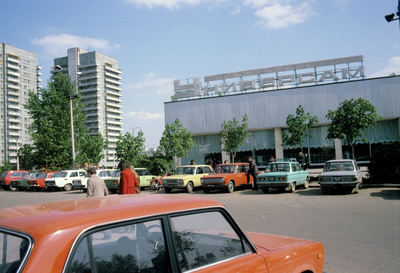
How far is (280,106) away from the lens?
40.4 metres

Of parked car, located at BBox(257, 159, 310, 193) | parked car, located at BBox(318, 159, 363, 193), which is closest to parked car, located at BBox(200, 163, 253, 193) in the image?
parked car, located at BBox(257, 159, 310, 193)

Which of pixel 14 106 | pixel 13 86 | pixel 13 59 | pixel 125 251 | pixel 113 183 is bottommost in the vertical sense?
pixel 113 183

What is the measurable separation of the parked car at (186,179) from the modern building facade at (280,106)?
Result: 20.7 m

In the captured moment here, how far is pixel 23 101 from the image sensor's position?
111m

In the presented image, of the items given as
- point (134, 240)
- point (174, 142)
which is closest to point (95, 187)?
point (134, 240)

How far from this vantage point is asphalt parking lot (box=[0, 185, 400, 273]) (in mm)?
5786

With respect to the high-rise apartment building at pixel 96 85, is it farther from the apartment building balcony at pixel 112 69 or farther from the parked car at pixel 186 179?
the parked car at pixel 186 179

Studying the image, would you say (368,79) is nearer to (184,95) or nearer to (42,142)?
(184,95)

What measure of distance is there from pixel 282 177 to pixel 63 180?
19.0 metres

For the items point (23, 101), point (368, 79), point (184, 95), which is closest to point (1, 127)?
point (23, 101)

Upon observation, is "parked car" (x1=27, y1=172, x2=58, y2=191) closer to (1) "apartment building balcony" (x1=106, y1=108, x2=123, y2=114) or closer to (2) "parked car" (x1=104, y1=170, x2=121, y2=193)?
(2) "parked car" (x1=104, y1=170, x2=121, y2=193)

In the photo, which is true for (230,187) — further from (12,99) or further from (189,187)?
(12,99)

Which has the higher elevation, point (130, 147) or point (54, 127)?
point (54, 127)

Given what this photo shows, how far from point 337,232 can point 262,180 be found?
33.0 feet
